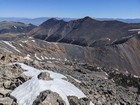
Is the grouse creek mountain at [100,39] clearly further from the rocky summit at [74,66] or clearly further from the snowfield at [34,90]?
the snowfield at [34,90]

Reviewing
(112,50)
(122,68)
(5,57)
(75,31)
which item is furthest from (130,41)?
(5,57)

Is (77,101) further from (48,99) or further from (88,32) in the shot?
(88,32)

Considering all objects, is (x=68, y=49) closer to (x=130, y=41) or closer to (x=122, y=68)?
(x=122, y=68)

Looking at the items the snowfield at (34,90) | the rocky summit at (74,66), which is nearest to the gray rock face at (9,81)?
the rocky summit at (74,66)

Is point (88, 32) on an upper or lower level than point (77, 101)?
lower

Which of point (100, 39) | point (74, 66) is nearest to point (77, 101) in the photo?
point (74, 66)

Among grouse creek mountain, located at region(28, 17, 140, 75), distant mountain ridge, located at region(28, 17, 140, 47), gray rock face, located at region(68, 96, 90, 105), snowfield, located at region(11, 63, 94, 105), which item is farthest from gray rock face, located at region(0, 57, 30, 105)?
distant mountain ridge, located at region(28, 17, 140, 47)

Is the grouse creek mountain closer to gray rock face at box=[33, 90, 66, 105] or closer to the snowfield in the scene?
the snowfield

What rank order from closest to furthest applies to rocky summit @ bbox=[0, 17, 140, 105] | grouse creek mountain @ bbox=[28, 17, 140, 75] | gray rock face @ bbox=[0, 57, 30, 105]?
gray rock face @ bbox=[0, 57, 30, 105] < rocky summit @ bbox=[0, 17, 140, 105] < grouse creek mountain @ bbox=[28, 17, 140, 75]
